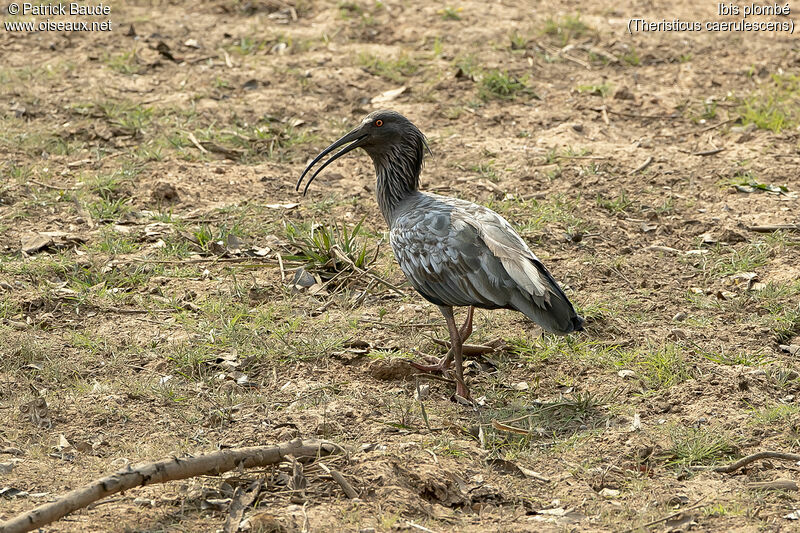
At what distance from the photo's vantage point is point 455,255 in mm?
5500

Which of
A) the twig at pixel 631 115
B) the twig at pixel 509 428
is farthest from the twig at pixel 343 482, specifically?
the twig at pixel 631 115

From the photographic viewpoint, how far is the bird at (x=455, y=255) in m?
5.24

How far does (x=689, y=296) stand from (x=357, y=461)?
292cm

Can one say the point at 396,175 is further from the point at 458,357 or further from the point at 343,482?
the point at 343,482

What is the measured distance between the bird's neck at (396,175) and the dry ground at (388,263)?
66cm

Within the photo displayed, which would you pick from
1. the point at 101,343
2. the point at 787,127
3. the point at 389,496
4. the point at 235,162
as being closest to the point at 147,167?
the point at 235,162

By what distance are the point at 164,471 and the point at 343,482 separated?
80cm

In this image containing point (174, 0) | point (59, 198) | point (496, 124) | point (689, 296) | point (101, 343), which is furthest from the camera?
point (174, 0)

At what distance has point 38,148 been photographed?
27.2ft

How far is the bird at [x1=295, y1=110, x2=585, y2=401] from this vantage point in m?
5.24

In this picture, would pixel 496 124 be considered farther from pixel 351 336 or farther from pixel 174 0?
pixel 174 0

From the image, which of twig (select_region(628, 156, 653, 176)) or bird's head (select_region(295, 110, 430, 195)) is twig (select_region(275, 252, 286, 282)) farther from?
twig (select_region(628, 156, 653, 176))

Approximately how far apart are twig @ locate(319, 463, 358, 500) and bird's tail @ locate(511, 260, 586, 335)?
1419mm

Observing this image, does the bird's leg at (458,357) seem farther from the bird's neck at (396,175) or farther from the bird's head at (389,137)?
the bird's head at (389,137)
